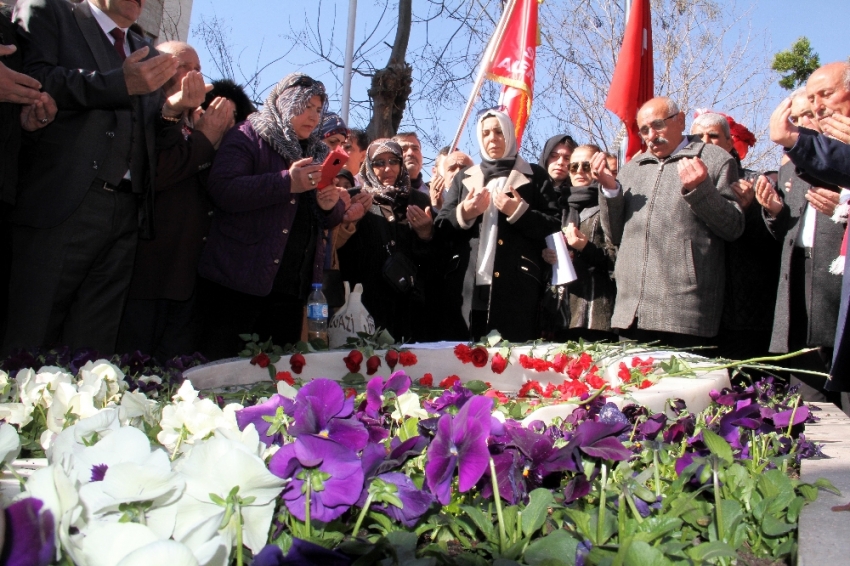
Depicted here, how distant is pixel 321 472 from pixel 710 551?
0.50 m

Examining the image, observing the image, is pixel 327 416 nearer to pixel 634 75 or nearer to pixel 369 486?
pixel 369 486

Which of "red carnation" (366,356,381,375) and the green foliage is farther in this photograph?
the green foliage

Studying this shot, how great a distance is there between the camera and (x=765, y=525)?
124cm

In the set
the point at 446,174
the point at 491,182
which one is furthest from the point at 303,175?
the point at 446,174

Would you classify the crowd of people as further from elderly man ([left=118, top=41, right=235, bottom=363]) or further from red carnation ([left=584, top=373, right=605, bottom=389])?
red carnation ([left=584, top=373, right=605, bottom=389])

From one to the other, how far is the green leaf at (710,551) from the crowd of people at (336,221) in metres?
2.15

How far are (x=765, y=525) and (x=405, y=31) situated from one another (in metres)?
10.6

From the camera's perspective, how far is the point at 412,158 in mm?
5551

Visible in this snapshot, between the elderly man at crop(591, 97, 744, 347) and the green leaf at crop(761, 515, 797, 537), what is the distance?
2944 mm

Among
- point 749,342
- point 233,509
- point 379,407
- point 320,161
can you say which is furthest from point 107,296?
point 749,342

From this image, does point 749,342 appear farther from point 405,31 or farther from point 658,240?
point 405,31

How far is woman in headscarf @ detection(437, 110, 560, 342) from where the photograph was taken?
4.35m

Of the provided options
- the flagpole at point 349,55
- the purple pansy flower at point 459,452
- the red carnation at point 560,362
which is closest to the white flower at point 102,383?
the purple pansy flower at point 459,452

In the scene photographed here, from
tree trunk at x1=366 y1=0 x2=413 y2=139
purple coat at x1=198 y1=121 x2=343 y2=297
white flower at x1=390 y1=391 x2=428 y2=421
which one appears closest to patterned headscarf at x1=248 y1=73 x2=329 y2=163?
purple coat at x1=198 y1=121 x2=343 y2=297
